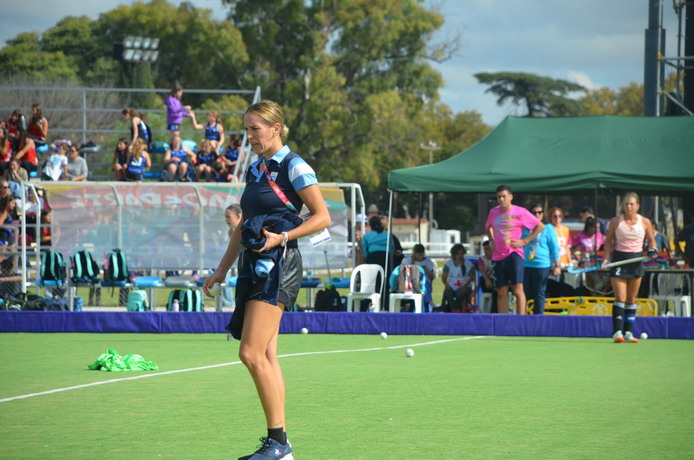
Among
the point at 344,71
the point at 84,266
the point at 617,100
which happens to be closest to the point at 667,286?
the point at 84,266

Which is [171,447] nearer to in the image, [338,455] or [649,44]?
[338,455]

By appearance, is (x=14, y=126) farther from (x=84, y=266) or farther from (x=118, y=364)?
(x=118, y=364)

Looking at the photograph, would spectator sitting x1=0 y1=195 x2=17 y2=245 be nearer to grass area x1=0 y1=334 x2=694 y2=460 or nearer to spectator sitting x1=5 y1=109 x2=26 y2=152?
spectator sitting x1=5 y1=109 x2=26 y2=152

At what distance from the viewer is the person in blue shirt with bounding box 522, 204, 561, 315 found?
583 inches

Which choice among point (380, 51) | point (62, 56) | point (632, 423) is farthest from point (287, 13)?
point (632, 423)

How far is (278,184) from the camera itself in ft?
18.4

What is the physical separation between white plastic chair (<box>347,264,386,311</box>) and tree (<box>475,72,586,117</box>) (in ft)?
173

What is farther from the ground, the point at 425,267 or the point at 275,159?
the point at 275,159

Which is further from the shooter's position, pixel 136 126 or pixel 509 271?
pixel 136 126

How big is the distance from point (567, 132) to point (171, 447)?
12299mm

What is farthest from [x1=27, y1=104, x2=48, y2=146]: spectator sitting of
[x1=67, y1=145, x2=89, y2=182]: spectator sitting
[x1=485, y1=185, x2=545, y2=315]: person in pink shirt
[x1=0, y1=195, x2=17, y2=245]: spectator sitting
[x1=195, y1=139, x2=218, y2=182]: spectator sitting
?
[x1=485, y1=185, x2=545, y2=315]: person in pink shirt

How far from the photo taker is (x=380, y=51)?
50.5 m

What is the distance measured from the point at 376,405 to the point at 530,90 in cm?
6197

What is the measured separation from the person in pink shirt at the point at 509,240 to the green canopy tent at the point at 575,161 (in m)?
1.51
